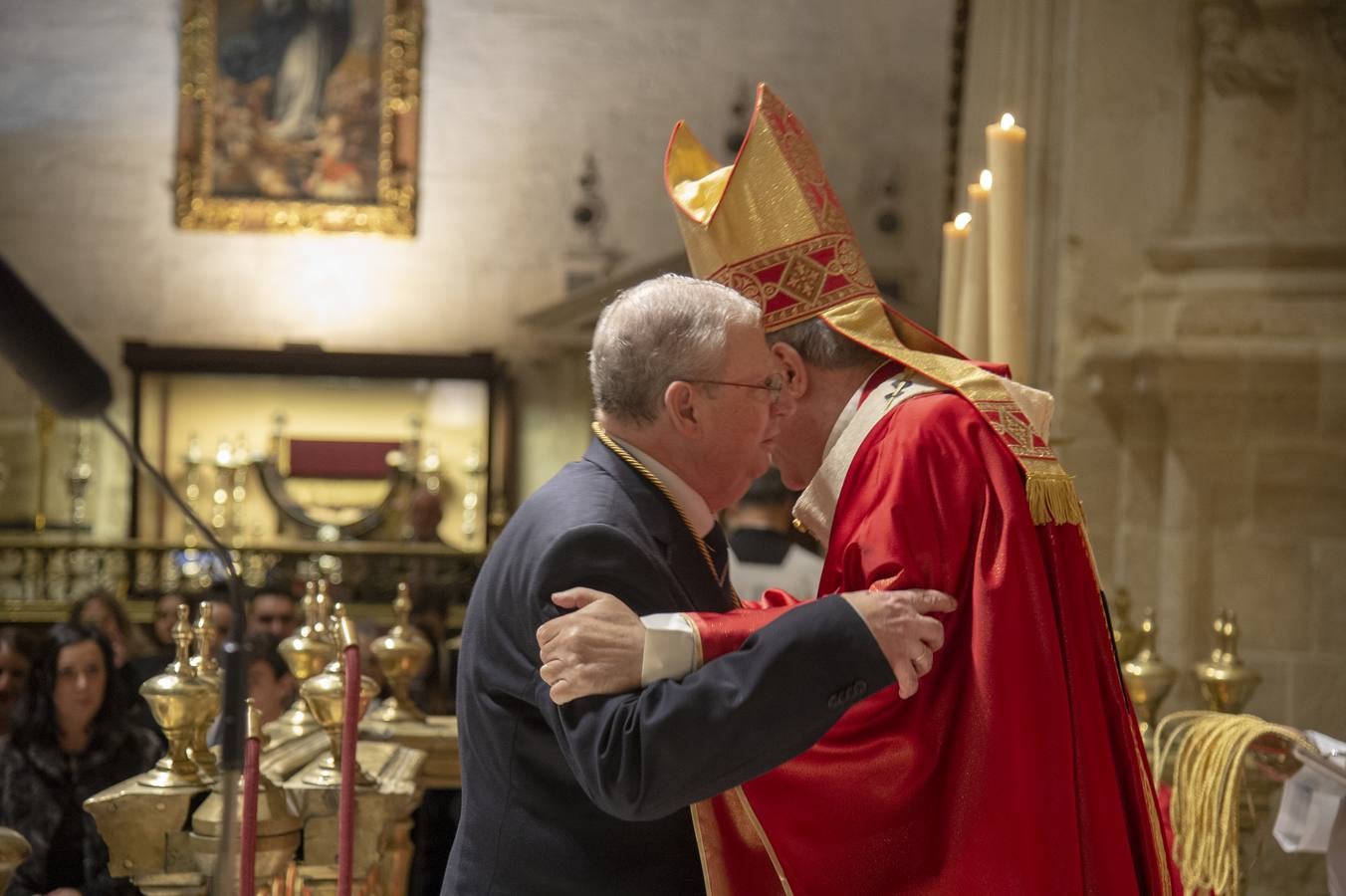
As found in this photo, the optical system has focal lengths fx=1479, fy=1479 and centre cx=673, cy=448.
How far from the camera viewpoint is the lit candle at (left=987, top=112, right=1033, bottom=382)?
2721 mm

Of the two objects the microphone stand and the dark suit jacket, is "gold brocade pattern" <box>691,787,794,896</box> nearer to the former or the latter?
the dark suit jacket

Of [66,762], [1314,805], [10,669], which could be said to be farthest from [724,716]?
[10,669]

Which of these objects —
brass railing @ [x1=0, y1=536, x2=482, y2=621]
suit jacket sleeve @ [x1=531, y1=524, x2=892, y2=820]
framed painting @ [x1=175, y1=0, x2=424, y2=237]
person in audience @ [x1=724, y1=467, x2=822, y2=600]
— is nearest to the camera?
suit jacket sleeve @ [x1=531, y1=524, x2=892, y2=820]

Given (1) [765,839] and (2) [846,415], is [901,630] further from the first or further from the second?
(2) [846,415]

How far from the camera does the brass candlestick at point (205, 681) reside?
2.45 m

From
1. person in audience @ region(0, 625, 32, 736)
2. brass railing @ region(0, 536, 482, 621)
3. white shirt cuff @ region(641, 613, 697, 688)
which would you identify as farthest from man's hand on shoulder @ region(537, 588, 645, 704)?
brass railing @ region(0, 536, 482, 621)

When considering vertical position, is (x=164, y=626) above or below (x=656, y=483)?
below

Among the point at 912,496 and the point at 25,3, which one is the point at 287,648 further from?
the point at 25,3

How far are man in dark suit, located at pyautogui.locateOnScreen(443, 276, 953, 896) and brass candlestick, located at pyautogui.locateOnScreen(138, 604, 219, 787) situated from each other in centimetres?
68

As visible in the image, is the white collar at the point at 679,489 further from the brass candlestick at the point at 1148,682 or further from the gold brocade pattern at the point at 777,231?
the brass candlestick at the point at 1148,682

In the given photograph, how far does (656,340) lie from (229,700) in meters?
0.76

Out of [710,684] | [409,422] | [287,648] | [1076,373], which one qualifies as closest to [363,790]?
[287,648]

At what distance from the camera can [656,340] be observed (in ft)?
6.01

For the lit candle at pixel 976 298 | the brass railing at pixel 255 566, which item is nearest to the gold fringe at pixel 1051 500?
the lit candle at pixel 976 298
